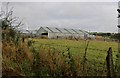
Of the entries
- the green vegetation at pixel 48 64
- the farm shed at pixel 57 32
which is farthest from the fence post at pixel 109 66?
the farm shed at pixel 57 32

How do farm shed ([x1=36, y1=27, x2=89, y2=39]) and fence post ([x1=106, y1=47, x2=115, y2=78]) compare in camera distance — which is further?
farm shed ([x1=36, y1=27, x2=89, y2=39])

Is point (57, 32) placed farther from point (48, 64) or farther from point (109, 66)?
point (109, 66)

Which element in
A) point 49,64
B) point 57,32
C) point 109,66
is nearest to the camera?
point 109,66

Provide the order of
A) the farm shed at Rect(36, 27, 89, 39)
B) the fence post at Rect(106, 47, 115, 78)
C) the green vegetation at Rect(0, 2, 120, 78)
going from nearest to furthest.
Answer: the fence post at Rect(106, 47, 115, 78) → the green vegetation at Rect(0, 2, 120, 78) → the farm shed at Rect(36, 27, 89, 39)

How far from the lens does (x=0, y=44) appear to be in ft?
36.3

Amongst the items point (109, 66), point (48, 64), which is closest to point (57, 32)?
point (48, 64)

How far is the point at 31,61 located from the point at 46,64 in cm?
67

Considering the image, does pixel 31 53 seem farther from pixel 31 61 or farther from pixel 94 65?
pixel 94 65

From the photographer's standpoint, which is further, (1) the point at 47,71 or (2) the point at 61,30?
(2) the point at 61,30

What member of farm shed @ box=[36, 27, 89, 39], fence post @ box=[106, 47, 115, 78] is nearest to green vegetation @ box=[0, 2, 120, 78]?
fence post @ box=[106, 47, 115, 78]

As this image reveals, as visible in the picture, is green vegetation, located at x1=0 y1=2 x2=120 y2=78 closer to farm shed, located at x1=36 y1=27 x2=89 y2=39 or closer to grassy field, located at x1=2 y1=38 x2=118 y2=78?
grassy field, located at x1=2 y1=38 x2=118 y2=78

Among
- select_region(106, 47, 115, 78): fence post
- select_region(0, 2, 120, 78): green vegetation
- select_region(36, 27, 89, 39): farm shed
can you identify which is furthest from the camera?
select_region(36, 27, 89, 39): farm shed

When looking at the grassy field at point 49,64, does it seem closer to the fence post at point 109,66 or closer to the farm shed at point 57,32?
the fence post at point 109,66

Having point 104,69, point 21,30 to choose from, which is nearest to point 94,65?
point 104,69
